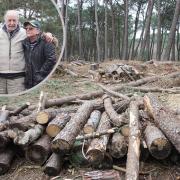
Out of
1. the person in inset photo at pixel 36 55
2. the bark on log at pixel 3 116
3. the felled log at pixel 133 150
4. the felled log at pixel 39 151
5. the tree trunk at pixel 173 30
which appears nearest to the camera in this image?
the person in inset photo at pixel 36 55

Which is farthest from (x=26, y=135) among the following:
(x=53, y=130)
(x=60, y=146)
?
(x=60, y=146)

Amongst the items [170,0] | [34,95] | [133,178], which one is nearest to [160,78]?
[34,95]

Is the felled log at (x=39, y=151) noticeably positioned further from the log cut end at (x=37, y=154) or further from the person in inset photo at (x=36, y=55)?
the person in inset photo at (x=36, y=55)

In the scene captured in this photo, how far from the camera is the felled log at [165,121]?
17.2 ft

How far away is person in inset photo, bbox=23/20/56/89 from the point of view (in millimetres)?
2551

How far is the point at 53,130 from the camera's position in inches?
236

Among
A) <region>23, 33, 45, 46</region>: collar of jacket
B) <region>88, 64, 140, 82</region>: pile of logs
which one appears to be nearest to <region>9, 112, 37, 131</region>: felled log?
<region>23, 33, 45, 46</region>: collar of jacket

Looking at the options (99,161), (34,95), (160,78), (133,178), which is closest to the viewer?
(133,178)

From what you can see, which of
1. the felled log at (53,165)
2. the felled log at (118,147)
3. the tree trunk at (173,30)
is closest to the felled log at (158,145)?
the felled log at (118,147)

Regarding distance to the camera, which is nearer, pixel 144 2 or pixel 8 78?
pixel 8 78

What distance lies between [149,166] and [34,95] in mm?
5896

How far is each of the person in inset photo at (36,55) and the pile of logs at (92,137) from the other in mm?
2269

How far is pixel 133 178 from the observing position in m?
4.33

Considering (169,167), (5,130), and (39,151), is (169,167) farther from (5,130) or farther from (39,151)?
(5,130)
